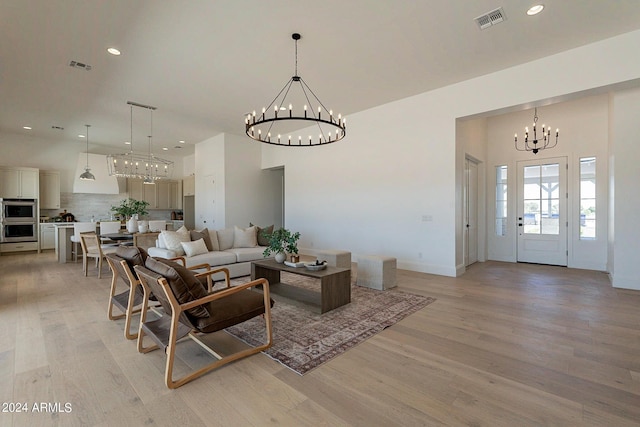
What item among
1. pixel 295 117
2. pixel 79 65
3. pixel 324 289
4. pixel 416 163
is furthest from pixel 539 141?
pixel 79 65

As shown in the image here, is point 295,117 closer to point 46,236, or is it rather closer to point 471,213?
point 471,213

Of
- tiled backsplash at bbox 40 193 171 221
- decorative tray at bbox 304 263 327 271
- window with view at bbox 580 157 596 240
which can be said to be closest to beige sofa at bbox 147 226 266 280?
decorative tray at bbox 304 263 327 271

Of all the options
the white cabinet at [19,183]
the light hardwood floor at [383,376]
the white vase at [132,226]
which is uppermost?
the white cabinet at [19,183]

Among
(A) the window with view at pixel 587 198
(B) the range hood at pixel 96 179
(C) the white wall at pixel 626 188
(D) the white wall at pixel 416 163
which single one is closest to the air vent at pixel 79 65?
(D) the white wall at pixel 416 163

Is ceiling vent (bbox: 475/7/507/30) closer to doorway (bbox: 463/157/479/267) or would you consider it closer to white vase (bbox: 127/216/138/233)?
doorway (bbox: 463/157/479/267)

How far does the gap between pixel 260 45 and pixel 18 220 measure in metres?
8.80

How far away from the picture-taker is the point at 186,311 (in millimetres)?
2232

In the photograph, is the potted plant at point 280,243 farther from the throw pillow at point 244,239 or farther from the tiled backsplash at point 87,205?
the tiled backsplash at point 87,205

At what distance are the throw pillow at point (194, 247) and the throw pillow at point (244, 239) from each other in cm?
78

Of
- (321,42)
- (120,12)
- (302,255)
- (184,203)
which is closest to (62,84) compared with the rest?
(120,12)

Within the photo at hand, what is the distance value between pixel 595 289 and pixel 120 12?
23.8ft

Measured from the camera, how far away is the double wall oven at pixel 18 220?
25.1ft

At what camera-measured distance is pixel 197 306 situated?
7.25 ft

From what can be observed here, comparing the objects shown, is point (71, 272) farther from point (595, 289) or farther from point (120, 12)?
point (595, 289)
